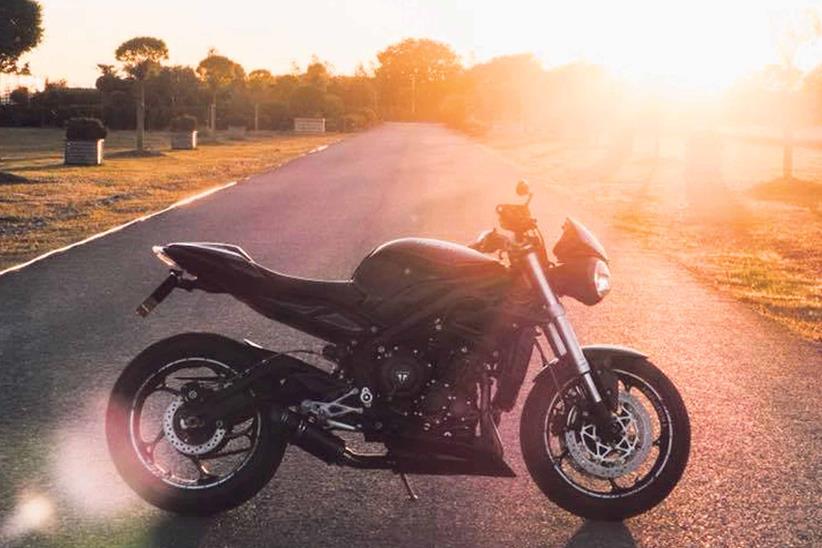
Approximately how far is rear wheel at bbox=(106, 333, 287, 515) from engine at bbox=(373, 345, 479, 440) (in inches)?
23.4

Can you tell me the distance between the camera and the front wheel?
4.45 meters

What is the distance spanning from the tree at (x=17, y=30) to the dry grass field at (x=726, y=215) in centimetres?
2349

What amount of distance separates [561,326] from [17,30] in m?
46.5

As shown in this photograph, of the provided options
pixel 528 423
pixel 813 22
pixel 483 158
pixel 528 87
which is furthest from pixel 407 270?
pixel 528 87

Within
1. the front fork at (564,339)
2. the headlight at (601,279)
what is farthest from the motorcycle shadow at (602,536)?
the headlight at (601,279)

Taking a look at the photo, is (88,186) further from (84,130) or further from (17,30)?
(17,30)

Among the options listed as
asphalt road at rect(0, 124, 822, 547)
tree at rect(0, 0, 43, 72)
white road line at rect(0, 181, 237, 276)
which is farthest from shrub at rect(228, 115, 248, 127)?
asphalt road at rect(0, 124, 822, 547)

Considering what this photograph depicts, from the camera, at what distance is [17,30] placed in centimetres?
4534

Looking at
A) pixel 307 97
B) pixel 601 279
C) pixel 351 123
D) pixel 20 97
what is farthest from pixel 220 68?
pixel 601 279

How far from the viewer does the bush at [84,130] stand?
31.1 m

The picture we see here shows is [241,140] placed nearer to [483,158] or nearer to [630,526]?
[483,158]

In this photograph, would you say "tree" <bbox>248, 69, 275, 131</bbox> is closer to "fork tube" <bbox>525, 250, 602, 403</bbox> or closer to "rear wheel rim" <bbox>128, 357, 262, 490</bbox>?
"rear wheel rim" <bbox>128, 357, 262, 490</bbox>

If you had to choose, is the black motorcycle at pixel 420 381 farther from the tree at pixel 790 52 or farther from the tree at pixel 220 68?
the tree at pixel 220 68

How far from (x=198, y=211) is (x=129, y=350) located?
11398 mm
